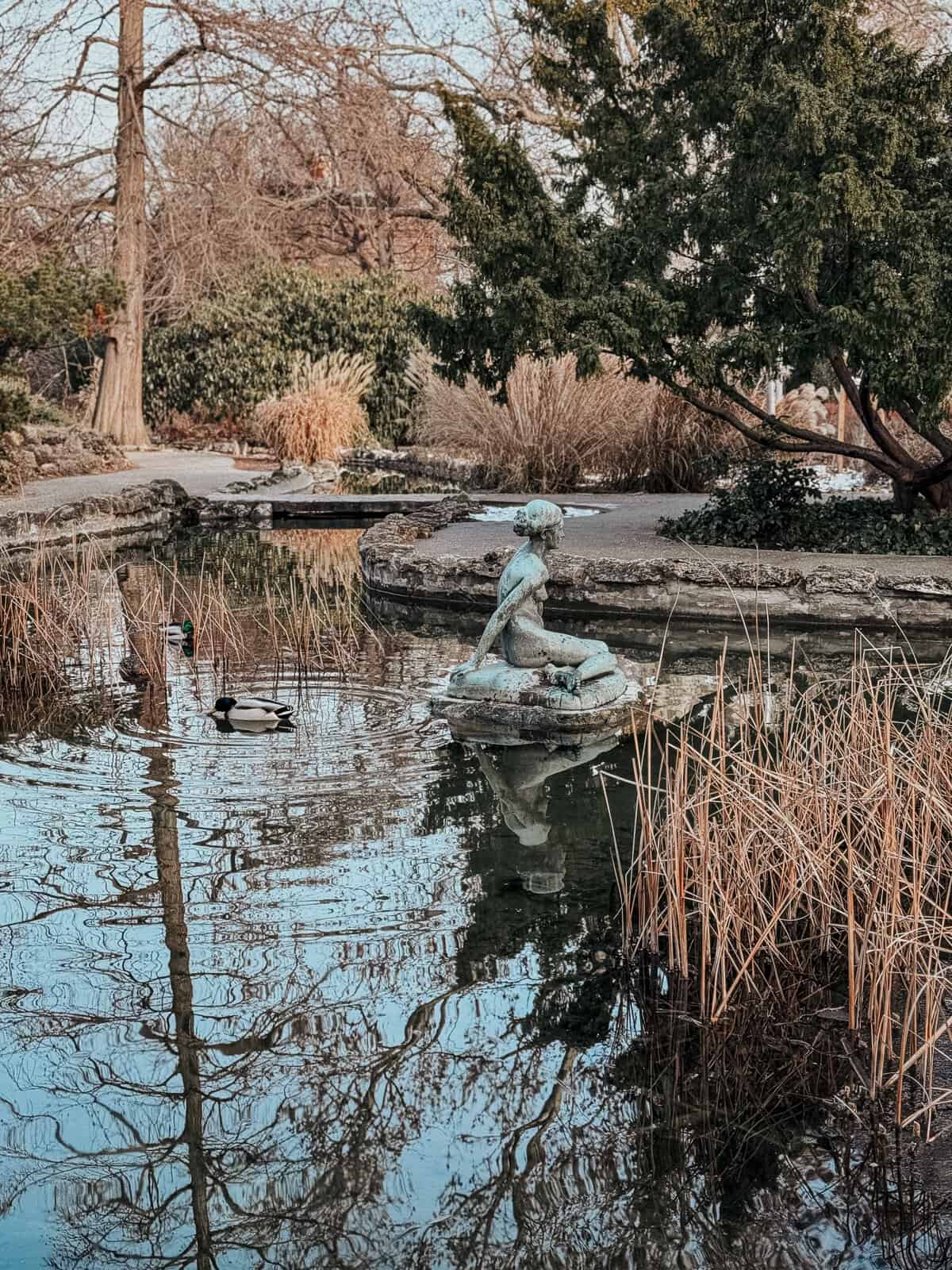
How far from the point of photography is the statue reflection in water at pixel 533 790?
481cm

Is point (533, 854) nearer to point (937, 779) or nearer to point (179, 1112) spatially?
point (937, 779)

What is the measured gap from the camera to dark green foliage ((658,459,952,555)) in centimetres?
1016

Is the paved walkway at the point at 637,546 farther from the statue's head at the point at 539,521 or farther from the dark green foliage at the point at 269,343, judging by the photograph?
the dark green foliage at the point at 269,343

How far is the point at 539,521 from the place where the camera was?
6.29 m

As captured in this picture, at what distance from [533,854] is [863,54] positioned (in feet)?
22.8

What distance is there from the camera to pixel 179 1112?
3166mm

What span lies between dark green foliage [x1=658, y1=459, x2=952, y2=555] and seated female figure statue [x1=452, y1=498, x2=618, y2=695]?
3966 mm

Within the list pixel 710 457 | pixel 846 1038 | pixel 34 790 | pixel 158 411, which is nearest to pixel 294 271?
pixel 158 411

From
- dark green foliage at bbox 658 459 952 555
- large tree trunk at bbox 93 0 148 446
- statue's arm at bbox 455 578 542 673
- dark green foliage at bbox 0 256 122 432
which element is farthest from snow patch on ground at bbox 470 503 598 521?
large tree trunk at bbox 93 0 148 446

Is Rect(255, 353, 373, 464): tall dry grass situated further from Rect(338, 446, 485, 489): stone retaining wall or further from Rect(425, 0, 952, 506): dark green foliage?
Rect(425, 0, 952, 506): dark green foliage

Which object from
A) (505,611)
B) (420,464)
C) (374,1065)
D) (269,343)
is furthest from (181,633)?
(269,343)

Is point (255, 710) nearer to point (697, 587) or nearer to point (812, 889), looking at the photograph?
point (812, 889)

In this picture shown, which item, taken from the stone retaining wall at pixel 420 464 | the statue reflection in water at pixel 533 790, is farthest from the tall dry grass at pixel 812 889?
the stone retaining wall at pixel 420 464

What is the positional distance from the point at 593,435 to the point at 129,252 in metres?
9.50
